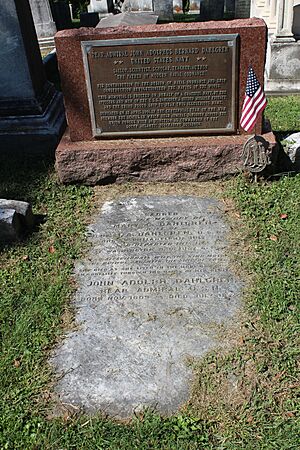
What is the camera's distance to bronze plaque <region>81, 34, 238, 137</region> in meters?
4.63

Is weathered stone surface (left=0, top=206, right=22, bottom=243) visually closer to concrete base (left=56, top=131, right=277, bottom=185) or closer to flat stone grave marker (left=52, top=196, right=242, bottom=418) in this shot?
flat stone grave marker (left=52, top=196, right=242, bottom=418)

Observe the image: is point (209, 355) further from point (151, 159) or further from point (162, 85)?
point (162, 85)

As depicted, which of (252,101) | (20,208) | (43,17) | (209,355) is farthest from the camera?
(43,17)

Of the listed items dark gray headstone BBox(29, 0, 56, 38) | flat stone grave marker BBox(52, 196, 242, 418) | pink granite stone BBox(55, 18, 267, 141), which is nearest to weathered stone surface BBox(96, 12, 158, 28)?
dark gray headstone BBox(29, 0, 56, 38)

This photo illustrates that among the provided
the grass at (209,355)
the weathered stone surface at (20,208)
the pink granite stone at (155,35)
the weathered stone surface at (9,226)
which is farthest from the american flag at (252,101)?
the weathered stone surface at (9,226)

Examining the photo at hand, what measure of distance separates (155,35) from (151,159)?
1218 mm

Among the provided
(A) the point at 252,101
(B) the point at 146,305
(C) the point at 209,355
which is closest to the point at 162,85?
(A) the point at 252,101

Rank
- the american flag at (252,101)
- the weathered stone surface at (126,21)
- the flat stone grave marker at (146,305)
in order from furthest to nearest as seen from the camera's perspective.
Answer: the weathered stone surface at (126,21) < the american flag at (252,101) < the flat stone grave marker at (146,305)

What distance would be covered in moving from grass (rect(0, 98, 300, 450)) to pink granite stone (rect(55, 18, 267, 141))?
1.06 metres

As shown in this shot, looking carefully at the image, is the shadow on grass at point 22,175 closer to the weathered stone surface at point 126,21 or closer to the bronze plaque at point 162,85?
the bronze plaque at point 162,85

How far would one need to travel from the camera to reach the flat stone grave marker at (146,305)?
3018mm

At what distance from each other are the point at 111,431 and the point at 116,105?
3.32 meters

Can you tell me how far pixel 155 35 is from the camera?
4.58 m

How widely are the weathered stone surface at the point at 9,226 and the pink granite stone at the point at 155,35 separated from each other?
1440mm
